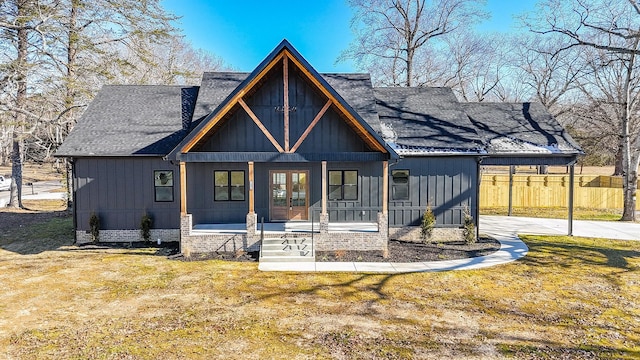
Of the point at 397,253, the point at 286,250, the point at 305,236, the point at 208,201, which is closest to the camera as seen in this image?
the point at 286,250

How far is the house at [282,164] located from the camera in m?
Answer: 12.2

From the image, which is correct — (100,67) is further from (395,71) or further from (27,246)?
(395,71)

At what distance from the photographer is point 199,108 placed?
47.4ft

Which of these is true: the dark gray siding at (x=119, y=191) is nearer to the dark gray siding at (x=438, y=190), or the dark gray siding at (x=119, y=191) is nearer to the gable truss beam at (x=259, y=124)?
the gable truss beam at (x=259, y=124)

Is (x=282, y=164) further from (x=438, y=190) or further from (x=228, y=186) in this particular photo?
(x=438, y=190)

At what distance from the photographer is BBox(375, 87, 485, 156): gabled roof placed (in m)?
13.9

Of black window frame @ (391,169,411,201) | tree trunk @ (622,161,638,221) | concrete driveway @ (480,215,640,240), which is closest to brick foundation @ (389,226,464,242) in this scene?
black window frame @ (391,169,411,201)

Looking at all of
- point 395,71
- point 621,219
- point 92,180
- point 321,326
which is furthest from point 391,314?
point 395,71

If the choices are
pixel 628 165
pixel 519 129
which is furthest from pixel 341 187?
pixel 628 165

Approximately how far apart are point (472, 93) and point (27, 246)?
3736cm

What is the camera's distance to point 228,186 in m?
14.0

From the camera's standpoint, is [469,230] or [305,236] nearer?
[305,236]

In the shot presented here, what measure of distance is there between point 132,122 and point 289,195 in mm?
6886

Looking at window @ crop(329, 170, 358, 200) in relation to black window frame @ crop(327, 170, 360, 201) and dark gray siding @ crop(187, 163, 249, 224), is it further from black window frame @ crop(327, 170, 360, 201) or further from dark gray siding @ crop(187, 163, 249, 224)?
dark gray siding @ crop(187, 163, 249, 224)
